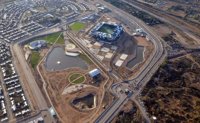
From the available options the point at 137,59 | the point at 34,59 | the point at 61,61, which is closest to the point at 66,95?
the point at 61,61

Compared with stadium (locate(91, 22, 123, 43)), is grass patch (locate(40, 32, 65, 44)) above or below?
below

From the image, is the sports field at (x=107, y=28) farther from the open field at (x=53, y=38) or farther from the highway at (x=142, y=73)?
the open field at (x=53, y=38)

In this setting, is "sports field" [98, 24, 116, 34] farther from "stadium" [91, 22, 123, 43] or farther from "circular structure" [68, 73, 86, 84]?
"circular structure" [68, 73, 86, 84]

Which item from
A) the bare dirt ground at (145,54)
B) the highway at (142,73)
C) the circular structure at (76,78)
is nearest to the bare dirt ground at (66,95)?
the circular structure at (76,78)

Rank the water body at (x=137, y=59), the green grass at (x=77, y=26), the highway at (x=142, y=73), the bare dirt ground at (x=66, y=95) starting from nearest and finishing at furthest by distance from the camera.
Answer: the highway at (x=142, y=73), the bare dirt ground at (x=66, y=95), the water body at (x=137, y=59), the green grass at (x=77, y=26)

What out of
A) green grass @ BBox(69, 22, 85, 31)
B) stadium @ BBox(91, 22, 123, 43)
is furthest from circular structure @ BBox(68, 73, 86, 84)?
green grass @ BBox(69, 22, 85, 31)

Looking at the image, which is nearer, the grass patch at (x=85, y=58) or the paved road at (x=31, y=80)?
the paved road at (x=31, y=80)


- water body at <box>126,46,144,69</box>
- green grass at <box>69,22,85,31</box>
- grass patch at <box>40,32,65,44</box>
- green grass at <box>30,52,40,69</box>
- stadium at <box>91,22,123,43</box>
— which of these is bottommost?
green grass at <box>30,52,40,69</box>
